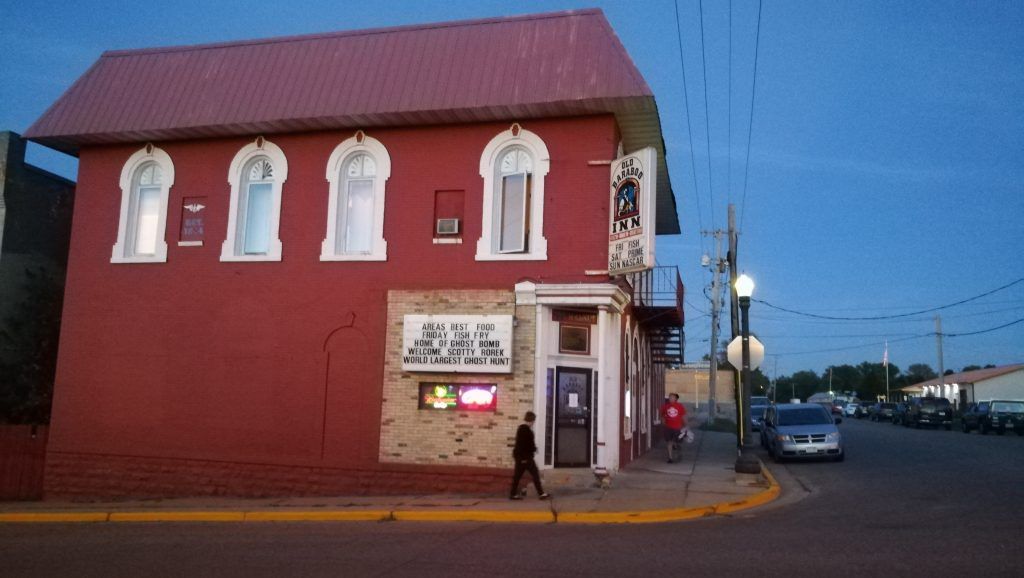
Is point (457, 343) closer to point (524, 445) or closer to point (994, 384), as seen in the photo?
point (524, 445)

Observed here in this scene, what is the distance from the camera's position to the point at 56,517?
1375 centimetres

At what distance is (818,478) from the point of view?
1745cm

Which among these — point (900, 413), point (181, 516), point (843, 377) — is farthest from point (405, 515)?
point (843, 377)

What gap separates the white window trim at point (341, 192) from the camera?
1634 centimetres

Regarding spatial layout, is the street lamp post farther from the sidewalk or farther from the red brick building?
the red brick building

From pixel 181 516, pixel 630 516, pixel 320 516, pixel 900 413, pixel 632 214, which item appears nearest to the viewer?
pixel 630 516

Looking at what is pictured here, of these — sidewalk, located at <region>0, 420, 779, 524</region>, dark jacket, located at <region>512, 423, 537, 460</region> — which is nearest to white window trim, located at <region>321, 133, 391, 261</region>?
sidewalk, located at <region>0, 420, 779, 524</region>

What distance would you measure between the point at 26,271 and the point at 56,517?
26.6ft

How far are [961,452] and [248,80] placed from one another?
68.9 ft

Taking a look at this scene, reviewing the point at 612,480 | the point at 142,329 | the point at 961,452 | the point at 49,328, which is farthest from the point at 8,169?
the point at 961,452

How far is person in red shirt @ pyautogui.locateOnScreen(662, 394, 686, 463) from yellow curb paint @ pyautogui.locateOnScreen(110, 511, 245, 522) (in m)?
10.2

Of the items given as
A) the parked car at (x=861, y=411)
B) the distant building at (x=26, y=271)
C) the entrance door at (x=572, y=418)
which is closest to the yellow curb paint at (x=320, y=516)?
the entrance door at (x=572, y=418)

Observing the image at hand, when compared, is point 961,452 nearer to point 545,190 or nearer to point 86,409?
point 545,190

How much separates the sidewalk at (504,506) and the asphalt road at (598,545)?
1.67 feet
